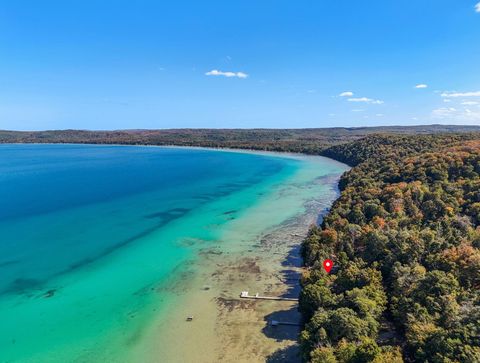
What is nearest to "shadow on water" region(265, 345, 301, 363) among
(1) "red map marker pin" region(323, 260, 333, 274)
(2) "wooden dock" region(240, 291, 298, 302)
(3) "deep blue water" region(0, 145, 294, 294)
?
(2) "wooden dock" region(240, 291, 298, 302)

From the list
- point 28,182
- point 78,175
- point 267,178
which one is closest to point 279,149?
point 267,178

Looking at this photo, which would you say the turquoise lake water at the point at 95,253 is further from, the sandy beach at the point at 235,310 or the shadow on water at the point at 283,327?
the shadow on water at the point at 283,327

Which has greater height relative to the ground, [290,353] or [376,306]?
[376,306]

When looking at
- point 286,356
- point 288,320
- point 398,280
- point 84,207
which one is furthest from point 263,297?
point 84,207

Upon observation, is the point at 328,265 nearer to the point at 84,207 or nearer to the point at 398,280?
the point at 398,280

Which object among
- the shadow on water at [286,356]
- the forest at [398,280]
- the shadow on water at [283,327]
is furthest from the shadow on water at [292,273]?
the shadow on water at [286,356]

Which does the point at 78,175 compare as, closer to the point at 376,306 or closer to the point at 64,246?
the point at 64,246

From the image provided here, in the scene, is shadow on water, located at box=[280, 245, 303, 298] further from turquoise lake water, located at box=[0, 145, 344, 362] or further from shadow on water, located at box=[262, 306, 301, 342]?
turquoise lake water, located at box=[0, 145, 344, 362]
